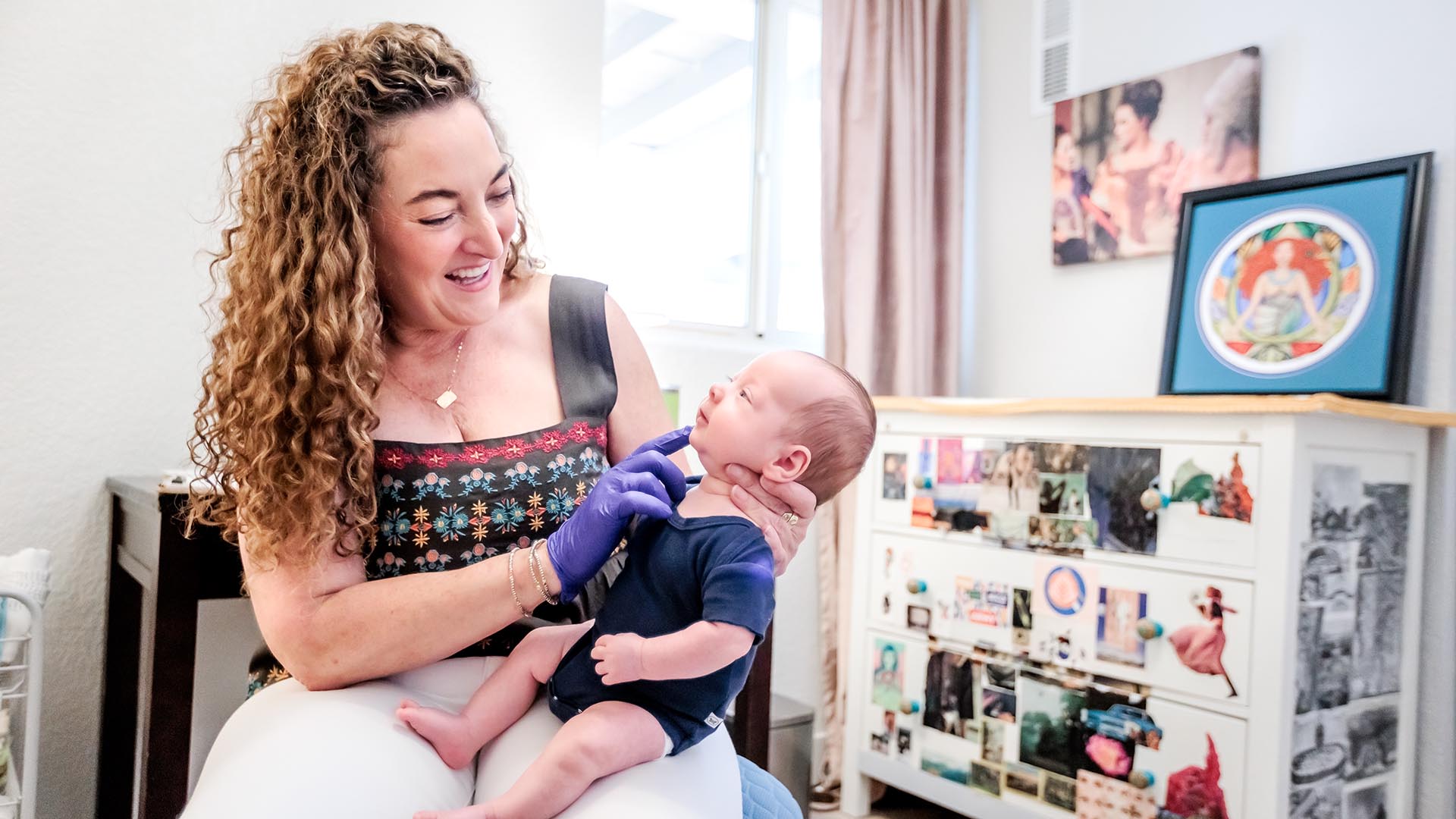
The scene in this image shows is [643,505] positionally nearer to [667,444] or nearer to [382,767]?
[667,444]

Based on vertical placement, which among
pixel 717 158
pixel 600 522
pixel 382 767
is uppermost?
pixel 717 158

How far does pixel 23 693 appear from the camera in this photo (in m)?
1.27

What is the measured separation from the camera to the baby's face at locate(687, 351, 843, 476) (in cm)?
104

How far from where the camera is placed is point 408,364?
1.17 meters

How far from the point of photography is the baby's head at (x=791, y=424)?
104cm

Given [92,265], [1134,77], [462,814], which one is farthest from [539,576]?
[1134,77]

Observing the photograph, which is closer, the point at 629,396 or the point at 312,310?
the point at 312,310

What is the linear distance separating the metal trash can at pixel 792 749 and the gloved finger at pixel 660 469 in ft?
3.85

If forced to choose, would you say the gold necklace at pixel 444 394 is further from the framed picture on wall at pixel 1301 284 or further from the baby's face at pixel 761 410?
the framed picture on wall at pixel 1301 284

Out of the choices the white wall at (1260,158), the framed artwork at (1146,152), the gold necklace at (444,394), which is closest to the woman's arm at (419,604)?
the gold necklace at (444,394)

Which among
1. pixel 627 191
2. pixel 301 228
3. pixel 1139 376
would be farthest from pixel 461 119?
pixel 1139 376

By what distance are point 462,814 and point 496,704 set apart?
147 mm

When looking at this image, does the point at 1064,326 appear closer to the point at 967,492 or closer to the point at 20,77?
the point at 967,492

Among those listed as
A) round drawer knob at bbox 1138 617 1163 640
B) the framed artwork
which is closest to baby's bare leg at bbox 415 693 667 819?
round drawer knob at bbox 1138 617 1163 640
